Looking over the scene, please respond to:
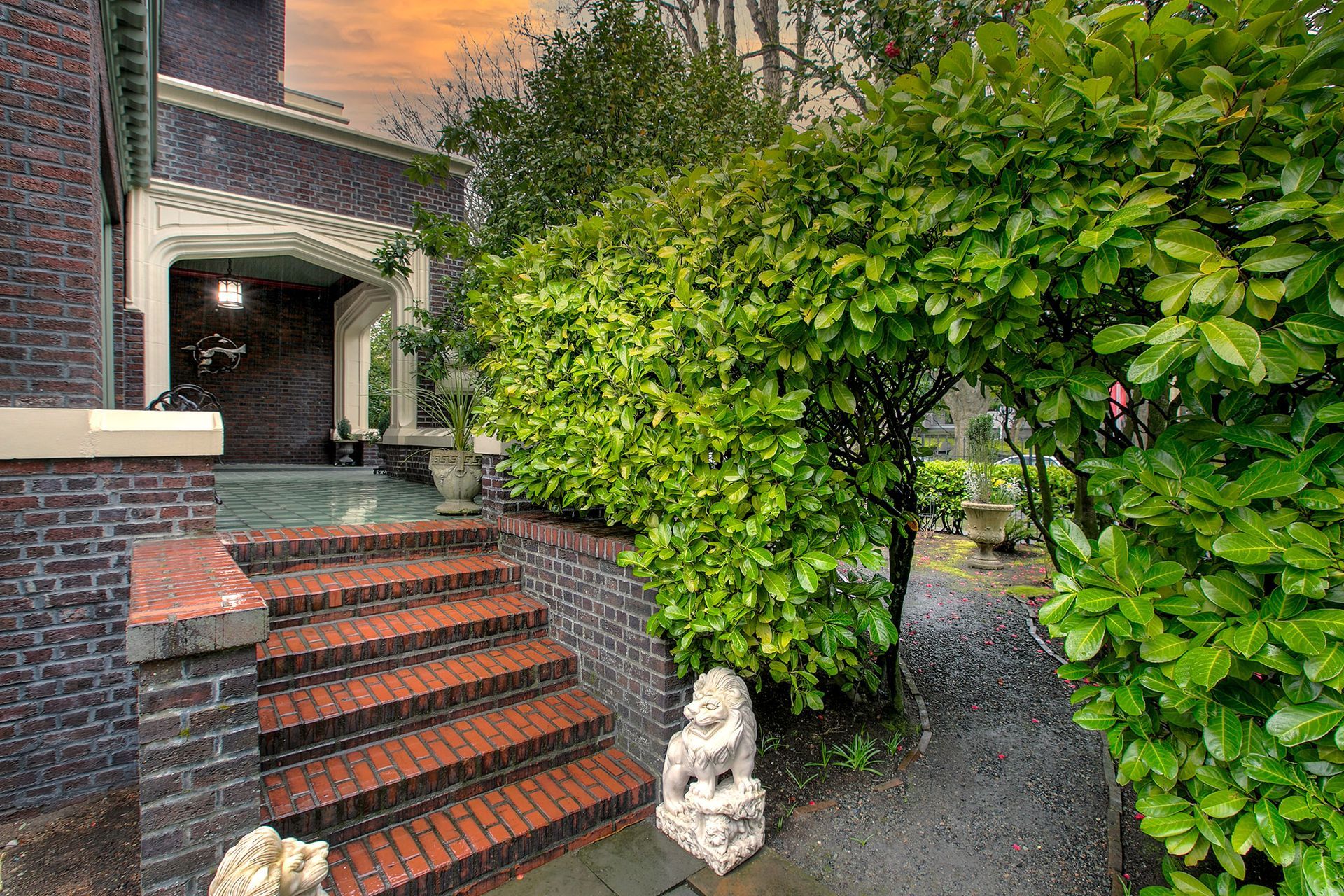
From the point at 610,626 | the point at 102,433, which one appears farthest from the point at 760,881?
the point at 102,433

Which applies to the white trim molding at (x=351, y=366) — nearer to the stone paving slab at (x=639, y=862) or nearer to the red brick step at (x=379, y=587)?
the red brick step at (x=379, y=587)

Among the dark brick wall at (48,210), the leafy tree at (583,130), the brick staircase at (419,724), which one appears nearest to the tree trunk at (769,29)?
the leafy tree at (583,130)

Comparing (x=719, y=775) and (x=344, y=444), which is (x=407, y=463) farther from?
(x=719, y=775)

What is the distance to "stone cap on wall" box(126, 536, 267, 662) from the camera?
1.85 metres

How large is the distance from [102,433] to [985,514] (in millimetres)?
7835

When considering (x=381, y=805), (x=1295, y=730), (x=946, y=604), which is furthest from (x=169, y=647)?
(x=946, y=604)

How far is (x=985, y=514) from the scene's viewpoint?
7.45m

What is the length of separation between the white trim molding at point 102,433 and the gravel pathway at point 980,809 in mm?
3266

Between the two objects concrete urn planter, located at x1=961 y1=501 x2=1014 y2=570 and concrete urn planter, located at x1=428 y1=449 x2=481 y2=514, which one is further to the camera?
concrete urn planter, located at x1=961 y1=501 x2=1014 y2=570

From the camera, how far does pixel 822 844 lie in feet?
8.35

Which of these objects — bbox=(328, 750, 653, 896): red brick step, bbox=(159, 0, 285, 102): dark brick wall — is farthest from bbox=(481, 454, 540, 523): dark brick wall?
bbox=(159, 0, 285, 102): dark brick wall

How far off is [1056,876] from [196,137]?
32.4 feet

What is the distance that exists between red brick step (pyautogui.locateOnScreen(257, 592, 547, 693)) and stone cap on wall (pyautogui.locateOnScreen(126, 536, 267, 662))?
0.49 m

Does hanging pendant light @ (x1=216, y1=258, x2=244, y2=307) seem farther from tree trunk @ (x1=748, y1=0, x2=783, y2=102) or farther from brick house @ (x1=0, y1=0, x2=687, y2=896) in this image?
tree trunk @ (x1=748, y1=0, x2=783, y2=102)
